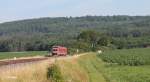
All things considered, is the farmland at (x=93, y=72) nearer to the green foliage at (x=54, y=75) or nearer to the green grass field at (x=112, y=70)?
the green grass field at (x=112, y=70)

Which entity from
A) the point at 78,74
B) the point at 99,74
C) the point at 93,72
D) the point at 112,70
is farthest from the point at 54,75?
the point at 112,70

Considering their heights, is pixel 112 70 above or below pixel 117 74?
below

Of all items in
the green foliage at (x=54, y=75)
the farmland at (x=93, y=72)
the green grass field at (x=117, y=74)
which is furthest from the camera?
the green grass field at (x=117, y=74)

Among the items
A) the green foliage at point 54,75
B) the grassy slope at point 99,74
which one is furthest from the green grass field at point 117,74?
the green foliage at point 54,75

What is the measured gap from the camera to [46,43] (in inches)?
6649

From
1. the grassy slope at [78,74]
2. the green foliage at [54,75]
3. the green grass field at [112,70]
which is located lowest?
the green grass field at [112,70]

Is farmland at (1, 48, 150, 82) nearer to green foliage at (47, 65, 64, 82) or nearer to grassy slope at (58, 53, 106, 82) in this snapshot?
grassy slope at (58, 53, 106, 82)

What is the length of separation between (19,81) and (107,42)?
146 m

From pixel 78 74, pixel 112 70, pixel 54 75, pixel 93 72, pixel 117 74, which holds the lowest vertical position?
pixel 112 70

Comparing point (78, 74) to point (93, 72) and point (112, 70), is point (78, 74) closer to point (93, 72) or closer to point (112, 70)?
point (93, 72)

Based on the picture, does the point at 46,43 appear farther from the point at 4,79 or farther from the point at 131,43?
the point at 4,79

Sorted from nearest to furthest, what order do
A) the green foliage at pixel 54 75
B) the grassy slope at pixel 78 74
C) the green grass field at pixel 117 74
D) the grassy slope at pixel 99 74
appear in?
the green foliage at pixel 54 75 < the grassy slope at pixel 78 74 < the grassy slope at pixel 99 74 < the green grass field at pixel 117 74

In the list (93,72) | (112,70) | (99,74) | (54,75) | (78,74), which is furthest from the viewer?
(112,70)

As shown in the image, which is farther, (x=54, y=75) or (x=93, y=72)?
(x=93, y=72)
